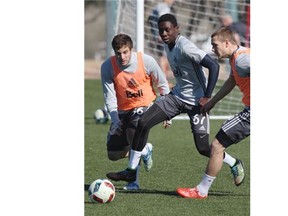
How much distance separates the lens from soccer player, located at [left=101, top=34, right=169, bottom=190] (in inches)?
343

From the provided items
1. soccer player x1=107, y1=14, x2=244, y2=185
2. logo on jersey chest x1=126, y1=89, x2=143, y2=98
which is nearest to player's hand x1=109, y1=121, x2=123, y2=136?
logo on jersey chest x1=126, y1=89, x2=143, y2=98

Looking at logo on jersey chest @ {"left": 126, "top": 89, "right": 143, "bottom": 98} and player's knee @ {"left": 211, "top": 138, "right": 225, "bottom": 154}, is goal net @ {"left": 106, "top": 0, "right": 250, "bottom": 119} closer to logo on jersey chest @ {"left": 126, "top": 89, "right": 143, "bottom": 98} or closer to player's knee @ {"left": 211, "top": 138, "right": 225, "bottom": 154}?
logo on jersey chest @ {"left": 126, "top": 89, "right": 143, "bottom": 98}

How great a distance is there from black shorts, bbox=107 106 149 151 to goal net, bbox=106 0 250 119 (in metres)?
4.31

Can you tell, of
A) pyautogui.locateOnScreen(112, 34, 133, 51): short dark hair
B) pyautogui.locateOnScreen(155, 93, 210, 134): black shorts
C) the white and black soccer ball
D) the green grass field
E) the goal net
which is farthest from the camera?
the goal net

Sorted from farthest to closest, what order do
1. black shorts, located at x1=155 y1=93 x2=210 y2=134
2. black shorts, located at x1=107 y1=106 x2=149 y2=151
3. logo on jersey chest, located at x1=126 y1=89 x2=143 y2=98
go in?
logo on jersey chest, located at x1=126 y1=89 x2=143 y2=98, black shorts, located at x1=107 y1=106 x2=149 y2=151, black shorts, located at x1=155 y1=93 x2=210 y2=134

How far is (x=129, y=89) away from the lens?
8836 mm

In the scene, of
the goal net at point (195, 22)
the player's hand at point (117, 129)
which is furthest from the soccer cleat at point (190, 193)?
the goal net at point (195, 22)

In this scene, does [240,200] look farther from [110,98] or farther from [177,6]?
[177,6]

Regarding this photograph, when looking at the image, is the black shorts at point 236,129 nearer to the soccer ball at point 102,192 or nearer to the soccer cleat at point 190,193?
the soccer cleat at point 190,193

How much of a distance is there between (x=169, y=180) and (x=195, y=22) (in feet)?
35.1

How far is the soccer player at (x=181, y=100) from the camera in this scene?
26.8 feet

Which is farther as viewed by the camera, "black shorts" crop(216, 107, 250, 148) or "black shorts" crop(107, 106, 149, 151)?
"black shorts" crop(107, 106, 149, 151)

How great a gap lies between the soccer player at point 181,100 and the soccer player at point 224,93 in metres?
0.34
